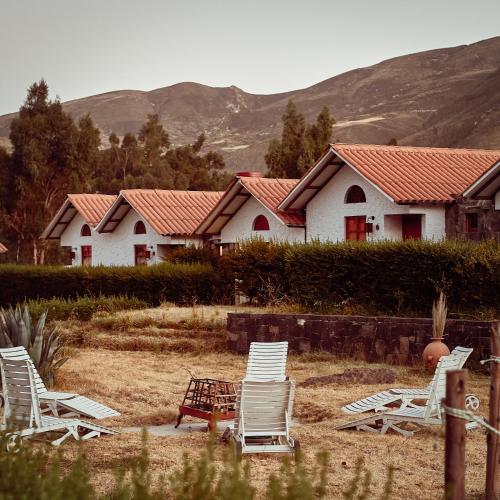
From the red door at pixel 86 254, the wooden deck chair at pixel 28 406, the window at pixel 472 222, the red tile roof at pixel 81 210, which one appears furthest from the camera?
the red door at pixel 86 254

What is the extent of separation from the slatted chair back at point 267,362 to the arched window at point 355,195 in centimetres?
1948

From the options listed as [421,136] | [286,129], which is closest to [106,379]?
[286,129]

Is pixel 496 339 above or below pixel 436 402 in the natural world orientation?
above

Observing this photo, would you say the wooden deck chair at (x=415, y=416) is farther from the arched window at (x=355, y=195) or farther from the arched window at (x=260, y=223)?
the arched window at (x=260, y=223)

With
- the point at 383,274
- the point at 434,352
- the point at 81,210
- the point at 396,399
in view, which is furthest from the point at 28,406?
the point at 81,210

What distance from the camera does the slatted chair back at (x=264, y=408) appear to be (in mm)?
10898

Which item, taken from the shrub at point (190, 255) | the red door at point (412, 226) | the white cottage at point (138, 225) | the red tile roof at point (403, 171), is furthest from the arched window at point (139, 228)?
the red door at point (412, 226)

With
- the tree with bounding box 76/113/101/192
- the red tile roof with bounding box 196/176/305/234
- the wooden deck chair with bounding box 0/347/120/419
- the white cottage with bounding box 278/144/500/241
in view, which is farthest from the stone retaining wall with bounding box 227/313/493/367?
the tree with bounding box 76/113/101/192

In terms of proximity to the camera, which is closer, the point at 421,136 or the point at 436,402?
the point at 436,402

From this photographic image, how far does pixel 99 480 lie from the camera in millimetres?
9422

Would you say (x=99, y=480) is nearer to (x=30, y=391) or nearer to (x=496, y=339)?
(x=30, y=391)

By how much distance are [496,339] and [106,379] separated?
974 cm

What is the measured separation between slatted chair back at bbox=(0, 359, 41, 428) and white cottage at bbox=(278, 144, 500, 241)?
20.3 m

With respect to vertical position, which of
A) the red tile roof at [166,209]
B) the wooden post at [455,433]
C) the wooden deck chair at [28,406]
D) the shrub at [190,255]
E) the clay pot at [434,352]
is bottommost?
the clay pot at [434,352]
